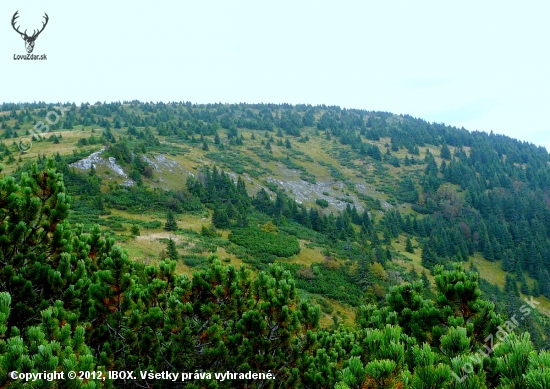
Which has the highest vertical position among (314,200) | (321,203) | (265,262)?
(265,262)

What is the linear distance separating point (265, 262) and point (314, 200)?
139ft

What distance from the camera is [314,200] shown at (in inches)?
2790

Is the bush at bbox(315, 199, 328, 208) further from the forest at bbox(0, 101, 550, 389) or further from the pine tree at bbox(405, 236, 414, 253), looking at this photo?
the pine tree at bbox(405, 236, 414, 253)

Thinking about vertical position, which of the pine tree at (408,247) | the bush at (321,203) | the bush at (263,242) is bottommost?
the pine tree at (408,247)

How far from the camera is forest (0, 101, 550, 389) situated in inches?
137

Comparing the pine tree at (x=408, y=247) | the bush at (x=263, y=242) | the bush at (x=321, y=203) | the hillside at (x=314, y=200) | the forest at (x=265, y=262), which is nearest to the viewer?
the forest at (x=265, y=262)

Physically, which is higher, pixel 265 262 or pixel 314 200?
pixel 265 262

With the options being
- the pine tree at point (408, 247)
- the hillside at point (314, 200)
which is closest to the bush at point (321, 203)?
the hillside at point (314, 200)

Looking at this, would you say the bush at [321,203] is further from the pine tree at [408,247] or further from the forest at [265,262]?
the pine tree at [408,247]

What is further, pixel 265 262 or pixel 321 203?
pixel 321 203

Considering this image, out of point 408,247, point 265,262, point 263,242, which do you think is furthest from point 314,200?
point 265,262

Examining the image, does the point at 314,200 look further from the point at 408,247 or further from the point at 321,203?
the point at 408,247

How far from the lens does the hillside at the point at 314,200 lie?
31.2 metres

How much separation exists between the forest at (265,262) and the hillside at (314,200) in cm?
39
